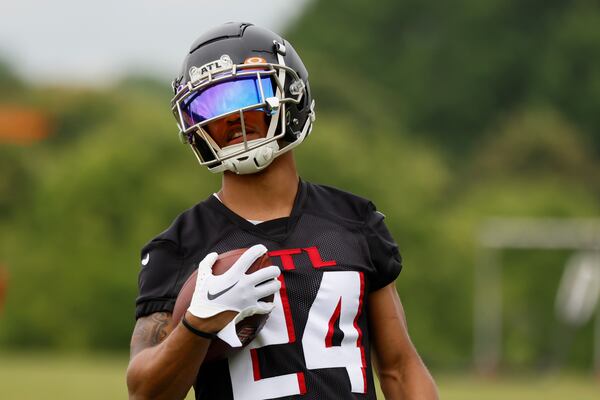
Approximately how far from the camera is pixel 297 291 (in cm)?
423

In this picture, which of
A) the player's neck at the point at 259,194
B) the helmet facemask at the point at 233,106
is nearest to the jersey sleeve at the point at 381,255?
the player's neck at the point at 259,194

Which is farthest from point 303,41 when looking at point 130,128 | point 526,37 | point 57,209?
point 57,209

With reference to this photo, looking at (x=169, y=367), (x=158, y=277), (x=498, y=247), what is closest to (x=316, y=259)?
(x=158, y=277)

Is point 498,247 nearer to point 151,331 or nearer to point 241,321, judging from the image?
point 151,331

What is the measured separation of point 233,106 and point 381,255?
676 millimetres

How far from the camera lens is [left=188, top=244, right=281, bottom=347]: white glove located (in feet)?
12.8

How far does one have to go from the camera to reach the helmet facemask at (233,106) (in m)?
4.21

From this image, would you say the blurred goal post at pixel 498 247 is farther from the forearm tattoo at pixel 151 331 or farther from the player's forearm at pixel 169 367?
the player's forearm at pixel 169 367

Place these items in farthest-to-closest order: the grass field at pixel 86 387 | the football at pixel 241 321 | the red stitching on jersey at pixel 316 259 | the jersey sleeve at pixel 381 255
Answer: the grass field at pixel 86 387 < the jersey sleeve at pixel 381 255 < the red stitching on jersey at pixel 316 259 < the football at pixel 241 321

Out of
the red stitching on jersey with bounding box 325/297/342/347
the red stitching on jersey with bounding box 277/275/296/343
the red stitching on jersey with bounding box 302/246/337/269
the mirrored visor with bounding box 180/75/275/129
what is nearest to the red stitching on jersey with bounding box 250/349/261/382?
the red stitching on jersey with bounding box 277/275/296/343

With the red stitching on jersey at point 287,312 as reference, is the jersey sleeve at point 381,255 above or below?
above

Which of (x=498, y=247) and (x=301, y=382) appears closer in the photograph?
(x=301, y=382)

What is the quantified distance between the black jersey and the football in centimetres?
11

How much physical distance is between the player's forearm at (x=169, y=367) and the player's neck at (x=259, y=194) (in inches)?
22.3
